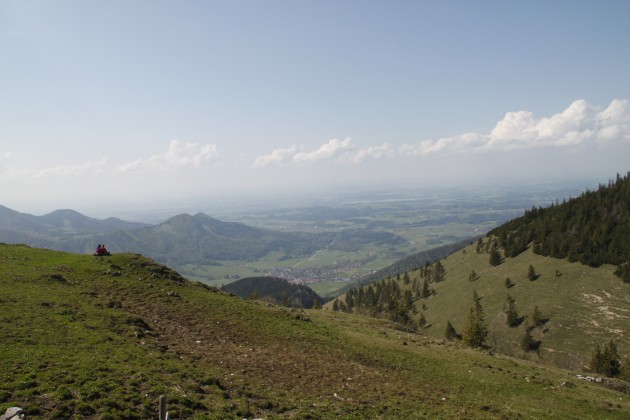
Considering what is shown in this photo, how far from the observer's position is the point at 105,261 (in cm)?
4175

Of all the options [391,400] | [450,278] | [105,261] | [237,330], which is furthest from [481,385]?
[450,278]

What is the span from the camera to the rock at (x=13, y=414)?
13.2 meters

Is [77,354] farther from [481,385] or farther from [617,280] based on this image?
[617,280]

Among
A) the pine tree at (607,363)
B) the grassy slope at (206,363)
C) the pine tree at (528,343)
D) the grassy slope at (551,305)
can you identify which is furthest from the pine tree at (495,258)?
the grassy slope at (206,363)

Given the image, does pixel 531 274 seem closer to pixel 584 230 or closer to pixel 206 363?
pixel 584 230

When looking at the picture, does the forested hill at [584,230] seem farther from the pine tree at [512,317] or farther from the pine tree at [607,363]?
the pine tree at [607,363]

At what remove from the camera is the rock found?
13155 mm

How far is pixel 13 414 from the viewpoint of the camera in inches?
525

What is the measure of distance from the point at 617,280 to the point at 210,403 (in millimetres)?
107013

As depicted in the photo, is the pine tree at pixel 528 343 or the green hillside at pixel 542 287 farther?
the green hillside at pixel 542 287

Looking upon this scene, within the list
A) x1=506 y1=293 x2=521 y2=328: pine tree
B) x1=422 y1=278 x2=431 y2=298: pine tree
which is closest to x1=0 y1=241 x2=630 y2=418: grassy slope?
x1=506 y1=293 x2=521 y2=328: pine tree

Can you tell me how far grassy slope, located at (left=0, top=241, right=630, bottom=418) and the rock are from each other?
0.37 meters

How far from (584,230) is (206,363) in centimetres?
12556

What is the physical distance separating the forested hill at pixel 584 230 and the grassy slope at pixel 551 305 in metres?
3.41
